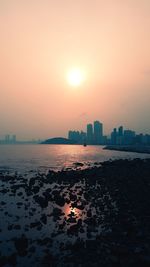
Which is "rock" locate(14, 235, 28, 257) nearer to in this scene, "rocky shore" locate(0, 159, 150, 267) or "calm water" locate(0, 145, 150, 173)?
"rocky shore" locate(0, 159, 150, 267)

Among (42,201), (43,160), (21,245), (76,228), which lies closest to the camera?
(21,245)

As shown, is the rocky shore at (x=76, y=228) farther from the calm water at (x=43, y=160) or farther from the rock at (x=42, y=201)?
the calm water at (x=43, y=160)

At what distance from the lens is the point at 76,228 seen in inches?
679

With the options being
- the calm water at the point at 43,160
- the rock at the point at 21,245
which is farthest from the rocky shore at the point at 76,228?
the calm water at the point at 43,160

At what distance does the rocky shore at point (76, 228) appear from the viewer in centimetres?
1312

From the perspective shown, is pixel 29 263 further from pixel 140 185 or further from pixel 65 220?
pixel 140 185

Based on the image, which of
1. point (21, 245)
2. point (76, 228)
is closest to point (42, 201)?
point (76, 228)

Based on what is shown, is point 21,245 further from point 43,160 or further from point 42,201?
point 43,160

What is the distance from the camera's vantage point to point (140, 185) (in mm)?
33188

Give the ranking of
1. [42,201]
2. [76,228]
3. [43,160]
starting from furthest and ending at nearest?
[43,160] < [42,201] < [76,228]

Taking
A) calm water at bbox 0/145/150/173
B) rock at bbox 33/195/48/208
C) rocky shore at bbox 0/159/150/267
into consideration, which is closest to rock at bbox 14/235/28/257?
rocky shore at bbox 0/159/150/267

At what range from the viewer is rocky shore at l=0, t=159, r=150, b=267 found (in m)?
13.1

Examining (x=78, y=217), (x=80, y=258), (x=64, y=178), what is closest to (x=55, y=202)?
(x=78, y=217)

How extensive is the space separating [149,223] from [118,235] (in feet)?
10.7
